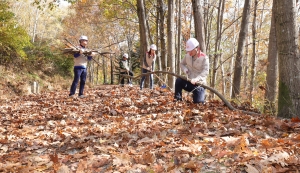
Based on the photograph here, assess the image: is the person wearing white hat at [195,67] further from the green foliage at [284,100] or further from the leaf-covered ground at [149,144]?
the green foliage at [284,100]

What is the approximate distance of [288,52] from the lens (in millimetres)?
3654

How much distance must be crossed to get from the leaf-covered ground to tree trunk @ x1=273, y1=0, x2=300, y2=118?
0.45 m

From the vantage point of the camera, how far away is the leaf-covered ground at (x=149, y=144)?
6.81 feet

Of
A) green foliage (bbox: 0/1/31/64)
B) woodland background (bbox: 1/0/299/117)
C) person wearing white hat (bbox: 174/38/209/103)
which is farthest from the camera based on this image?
green foliage (bbox: 0/1/31/64)

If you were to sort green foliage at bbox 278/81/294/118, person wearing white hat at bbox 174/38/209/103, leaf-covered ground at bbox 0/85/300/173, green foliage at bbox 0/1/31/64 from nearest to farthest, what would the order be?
leaf-covered ground at bbox 0/85/300/173
green foliage at bbox 278/81/294/118
person wearing white hat at bbox 174/38/209/103
green foliage at bbox 0/1/31/64

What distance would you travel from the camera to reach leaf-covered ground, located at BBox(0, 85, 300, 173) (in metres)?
2.08

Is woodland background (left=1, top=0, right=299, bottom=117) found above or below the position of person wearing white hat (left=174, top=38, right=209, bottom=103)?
above

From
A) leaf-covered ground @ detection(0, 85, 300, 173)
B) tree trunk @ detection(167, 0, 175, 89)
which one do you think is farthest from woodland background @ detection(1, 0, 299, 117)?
leaf-covered ground @ detection(0, 85, 300, 173)

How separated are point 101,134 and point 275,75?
5.28 meters

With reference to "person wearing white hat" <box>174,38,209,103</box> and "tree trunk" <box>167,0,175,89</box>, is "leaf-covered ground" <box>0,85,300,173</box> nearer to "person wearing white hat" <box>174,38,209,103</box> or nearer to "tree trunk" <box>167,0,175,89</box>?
"person wearing white hat" <box>174,38,209,103</box>

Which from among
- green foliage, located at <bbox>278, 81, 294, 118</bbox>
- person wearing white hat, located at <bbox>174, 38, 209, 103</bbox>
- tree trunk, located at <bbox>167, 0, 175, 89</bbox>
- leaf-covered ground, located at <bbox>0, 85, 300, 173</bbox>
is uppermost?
tree trunk, located at <bbox>167, 0, 175, 89</bbox>

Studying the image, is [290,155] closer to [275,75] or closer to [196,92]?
[196,92]

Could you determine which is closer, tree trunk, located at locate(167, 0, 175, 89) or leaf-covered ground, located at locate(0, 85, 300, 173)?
leaf-covered ground, located at locate(0, 85, 300, 173)

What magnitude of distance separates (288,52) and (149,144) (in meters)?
2.56
